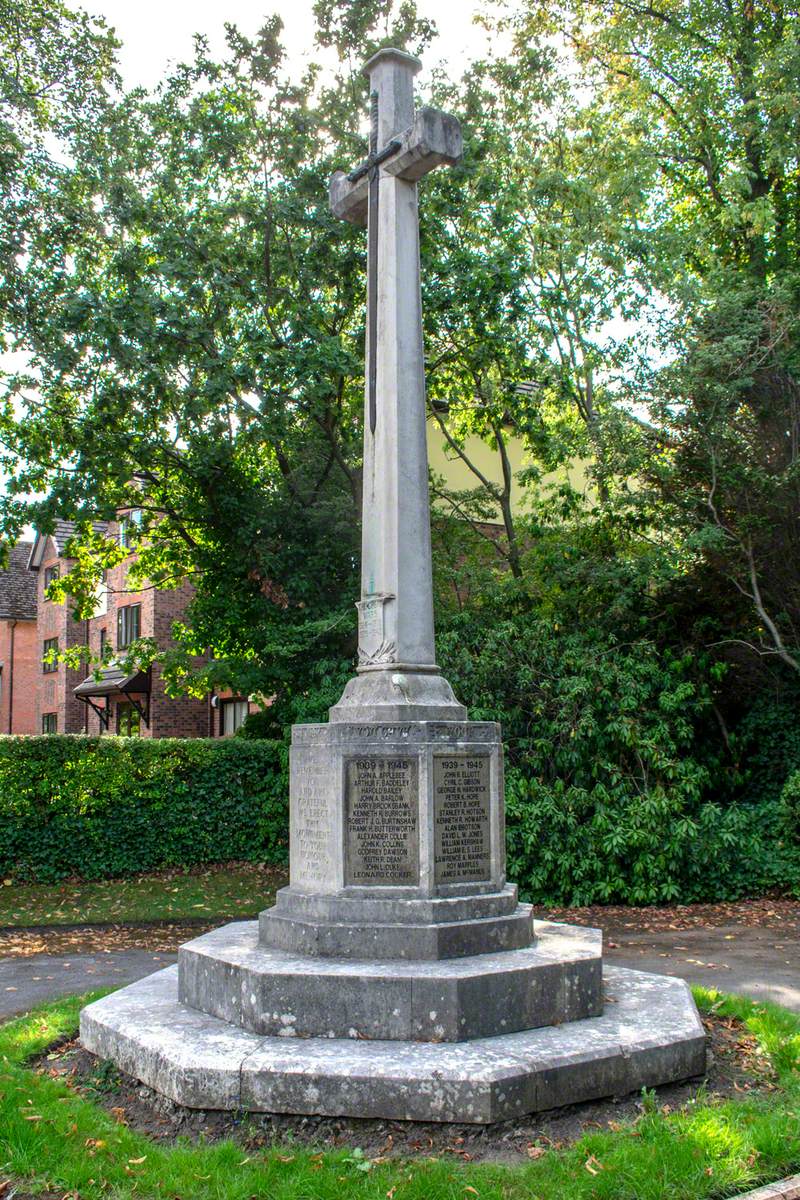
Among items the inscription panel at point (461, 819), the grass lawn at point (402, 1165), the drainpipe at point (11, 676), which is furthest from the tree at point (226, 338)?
the drainpipe at point (11, 676)

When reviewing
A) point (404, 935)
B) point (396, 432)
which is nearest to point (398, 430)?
point (396, 432)

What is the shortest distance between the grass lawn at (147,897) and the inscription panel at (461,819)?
6858 millimetres

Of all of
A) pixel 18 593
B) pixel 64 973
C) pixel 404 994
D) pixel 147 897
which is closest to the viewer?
pixel 404 994

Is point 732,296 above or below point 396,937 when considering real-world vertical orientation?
above

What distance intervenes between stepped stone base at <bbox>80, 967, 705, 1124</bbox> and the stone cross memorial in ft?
0.04

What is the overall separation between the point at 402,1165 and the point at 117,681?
96.2 ft

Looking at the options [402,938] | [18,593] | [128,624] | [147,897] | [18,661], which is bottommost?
[147,897]

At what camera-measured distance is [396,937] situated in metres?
5.86

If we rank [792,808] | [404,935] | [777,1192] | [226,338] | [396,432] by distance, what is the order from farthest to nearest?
[226,338], [792,808], [396,432], [404,935], [777,1192]

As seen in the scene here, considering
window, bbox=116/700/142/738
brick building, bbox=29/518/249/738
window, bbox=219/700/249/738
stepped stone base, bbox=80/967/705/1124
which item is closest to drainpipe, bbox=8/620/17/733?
brick building, bbox=29/518/249/738

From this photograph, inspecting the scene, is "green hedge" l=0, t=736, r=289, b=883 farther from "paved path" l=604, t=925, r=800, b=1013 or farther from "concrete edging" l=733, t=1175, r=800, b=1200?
"concrete edging" l=733, t=1175, r=800, b=1200

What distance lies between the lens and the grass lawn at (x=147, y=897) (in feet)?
42.2

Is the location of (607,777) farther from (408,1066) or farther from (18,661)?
(18,661)

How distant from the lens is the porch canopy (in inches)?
1239
